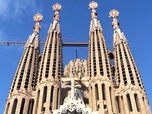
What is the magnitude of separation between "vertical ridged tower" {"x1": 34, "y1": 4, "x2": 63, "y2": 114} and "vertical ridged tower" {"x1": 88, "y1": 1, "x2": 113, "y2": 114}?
13.1ft

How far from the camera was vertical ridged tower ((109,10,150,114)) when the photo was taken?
32.8 m

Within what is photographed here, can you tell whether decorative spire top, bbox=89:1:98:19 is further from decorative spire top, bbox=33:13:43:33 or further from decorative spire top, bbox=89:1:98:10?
decorative spire top, bbox=33:13:43:33

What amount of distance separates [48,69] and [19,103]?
20.6ft

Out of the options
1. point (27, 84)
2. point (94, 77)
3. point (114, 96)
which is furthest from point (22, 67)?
point (114, 96)

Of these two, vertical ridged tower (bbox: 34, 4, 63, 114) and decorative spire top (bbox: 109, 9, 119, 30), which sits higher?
decorative spire top (bbox: 109, 9, 119, 30)

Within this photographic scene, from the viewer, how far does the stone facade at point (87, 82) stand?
33438 millimetres

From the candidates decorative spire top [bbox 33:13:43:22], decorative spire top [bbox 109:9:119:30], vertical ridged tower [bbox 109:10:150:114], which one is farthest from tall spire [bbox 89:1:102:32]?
decorative spire top [bbox 33:13:43:22]

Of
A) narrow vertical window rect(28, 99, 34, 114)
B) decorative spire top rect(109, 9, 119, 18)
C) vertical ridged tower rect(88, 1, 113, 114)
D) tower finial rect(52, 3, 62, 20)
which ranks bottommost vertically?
narrow vertical window rect(28, 99, 34, 114)

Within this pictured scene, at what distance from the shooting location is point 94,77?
122ft

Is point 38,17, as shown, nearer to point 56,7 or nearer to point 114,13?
point 56,7

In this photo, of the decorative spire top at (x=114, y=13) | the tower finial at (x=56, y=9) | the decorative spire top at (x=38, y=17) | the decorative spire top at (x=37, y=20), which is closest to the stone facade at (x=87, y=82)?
the decorative spire top at (x=37, y=20)

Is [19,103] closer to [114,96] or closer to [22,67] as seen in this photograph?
[22,67]

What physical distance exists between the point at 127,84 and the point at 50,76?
8.95 metres

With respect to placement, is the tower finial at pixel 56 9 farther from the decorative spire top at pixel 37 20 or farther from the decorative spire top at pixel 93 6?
the decorative spire top at pixel 93 6
